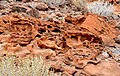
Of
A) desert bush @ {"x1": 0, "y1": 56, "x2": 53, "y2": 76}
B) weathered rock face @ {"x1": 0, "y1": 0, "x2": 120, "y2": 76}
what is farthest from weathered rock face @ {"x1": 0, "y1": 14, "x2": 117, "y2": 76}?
desert bush @ {"x1": 0, "y1": 56, "x2": 53, "y2": 76}

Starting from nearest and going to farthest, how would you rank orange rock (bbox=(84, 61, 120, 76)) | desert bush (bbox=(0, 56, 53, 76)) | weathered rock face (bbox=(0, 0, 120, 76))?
desert bush (bbox=(0, 56, 53, 76))
orange rock (bbox=(84, 61, 120, 76))
weathered rock face (bbox=(0, 0, 120, 76))

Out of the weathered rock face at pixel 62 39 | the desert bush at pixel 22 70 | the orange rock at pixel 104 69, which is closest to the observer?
the desert bush at pixel 22 70

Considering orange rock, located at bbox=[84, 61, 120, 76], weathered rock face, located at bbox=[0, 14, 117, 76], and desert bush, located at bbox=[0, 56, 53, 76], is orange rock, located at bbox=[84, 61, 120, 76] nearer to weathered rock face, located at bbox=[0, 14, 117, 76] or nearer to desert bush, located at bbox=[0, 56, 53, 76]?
weathered rock face, located at bbox=[0, 14, 117, 76]

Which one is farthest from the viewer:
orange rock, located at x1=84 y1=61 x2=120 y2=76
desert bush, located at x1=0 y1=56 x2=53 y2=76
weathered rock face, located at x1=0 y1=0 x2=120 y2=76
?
weathered rock face, located at x1=0 y1=0 x2=120 y2=76

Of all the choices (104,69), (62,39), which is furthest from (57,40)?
A: (104,69)

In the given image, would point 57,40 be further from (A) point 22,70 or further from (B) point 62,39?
(A) point 22,70

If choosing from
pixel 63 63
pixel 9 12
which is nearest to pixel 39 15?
pixel 9 12

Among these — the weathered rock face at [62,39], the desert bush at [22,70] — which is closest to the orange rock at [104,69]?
the weathered rock face at [62,39]

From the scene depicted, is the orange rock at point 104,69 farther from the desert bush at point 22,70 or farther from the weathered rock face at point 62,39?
the desert bush at point 22,70

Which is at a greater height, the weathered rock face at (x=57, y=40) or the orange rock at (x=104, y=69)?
the weathered rock face at (x=57, y=40)

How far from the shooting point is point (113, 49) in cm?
434

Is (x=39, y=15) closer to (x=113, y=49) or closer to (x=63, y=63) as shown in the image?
(x=113, y=49)

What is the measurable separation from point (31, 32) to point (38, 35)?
0.11 meters

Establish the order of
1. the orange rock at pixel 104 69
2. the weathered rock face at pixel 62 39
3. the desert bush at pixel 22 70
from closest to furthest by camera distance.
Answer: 1. the desert bush at pixel 22 70
2. the orange rock at pixel 104 69
3. the weathered rock face at pixel 62 39
